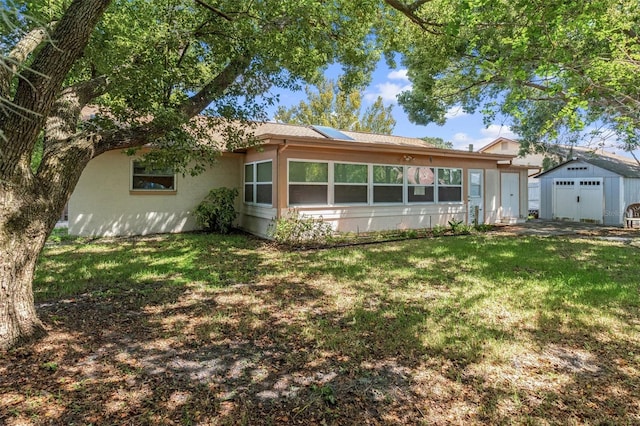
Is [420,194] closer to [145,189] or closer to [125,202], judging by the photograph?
[145,189]

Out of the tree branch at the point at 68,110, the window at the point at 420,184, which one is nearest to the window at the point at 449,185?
the window at the point at 420,184

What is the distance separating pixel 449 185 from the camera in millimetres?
13250

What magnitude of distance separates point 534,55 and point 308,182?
585cm

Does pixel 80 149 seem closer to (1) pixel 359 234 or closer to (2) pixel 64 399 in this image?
(2) pixel 64 399

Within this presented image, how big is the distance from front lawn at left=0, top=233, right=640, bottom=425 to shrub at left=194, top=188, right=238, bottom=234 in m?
4.28

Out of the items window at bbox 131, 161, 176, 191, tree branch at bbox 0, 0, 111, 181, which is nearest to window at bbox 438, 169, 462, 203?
window at bbox 131, 161, 176, 191

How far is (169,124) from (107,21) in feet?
8.33

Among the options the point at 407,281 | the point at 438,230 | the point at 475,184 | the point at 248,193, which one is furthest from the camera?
the point at 475,184

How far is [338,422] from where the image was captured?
2.45 metres

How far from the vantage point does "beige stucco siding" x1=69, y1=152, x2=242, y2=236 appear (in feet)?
33.2

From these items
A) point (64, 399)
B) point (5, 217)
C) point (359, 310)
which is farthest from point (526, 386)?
point (5, 217)

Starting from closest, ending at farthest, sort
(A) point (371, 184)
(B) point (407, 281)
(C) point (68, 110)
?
(C) point (68, 110) < (B) point (407, 281) < (A) point (371, 184)

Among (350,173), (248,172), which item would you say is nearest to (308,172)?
(350,173)

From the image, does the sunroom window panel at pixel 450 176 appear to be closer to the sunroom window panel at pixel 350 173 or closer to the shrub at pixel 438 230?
the shrub at pixel 438 230
